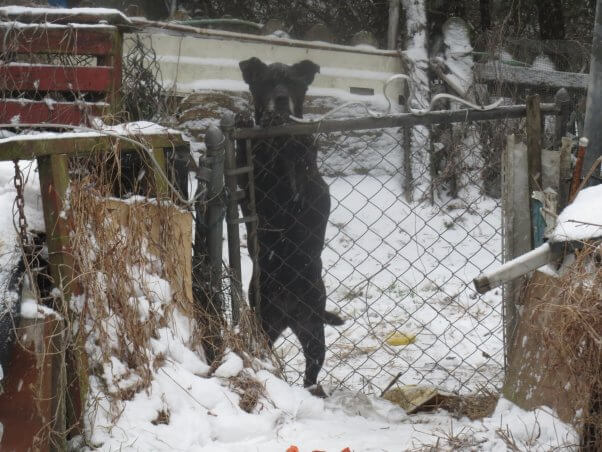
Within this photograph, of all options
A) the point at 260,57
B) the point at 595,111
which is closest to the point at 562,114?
the point at 595,111

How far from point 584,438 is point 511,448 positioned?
0.26 metres

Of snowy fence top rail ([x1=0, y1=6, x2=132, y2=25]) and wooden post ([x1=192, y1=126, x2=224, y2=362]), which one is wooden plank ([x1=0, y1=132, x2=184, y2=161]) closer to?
wooden post ([x1=192, y1=126, x2=224, y2=362])

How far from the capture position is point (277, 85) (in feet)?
9.95

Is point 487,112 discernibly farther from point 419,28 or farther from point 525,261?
point 419,28

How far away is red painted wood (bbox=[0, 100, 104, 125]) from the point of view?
10.9 feet

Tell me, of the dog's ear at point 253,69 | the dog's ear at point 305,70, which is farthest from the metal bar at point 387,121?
the dog's ear at point 305,70

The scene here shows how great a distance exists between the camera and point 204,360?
8.41ft

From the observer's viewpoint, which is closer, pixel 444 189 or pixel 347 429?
pixel 347 429

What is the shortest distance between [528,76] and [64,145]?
6148mm

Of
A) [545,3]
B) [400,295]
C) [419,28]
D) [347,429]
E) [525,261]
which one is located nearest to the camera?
[525,261]

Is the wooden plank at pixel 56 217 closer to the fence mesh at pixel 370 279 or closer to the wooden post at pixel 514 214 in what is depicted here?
the fence mesh at pixel 370 279

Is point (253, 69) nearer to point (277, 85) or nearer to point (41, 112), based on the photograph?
point (277, 85)

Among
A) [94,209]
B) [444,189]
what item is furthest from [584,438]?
[444,189]

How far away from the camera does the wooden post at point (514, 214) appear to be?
2613mm
